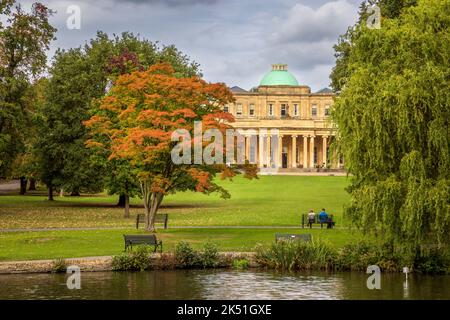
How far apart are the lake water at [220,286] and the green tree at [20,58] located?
2499 centimetres

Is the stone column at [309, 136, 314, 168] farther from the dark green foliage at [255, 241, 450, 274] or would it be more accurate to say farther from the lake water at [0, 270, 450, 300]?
the lake water at [0, 270, 450, 300]

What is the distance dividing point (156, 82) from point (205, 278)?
13280mm

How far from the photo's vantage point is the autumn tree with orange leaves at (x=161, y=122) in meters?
34.4

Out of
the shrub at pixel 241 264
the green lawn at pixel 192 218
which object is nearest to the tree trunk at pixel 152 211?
the green lawn at pixel 192 218

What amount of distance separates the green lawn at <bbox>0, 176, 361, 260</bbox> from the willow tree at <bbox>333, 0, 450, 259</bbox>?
138 inches

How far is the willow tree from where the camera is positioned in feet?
82.7

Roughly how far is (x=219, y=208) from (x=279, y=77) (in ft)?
259

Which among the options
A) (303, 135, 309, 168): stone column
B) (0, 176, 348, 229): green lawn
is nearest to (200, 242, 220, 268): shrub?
(0, 176, 348, 229): green lawn

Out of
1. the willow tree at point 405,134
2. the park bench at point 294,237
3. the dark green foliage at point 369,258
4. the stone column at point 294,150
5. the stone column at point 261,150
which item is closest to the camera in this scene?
the willow tree at point 405,134

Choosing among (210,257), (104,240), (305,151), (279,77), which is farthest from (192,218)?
(279,77)

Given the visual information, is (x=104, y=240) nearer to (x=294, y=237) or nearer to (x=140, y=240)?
(x=140, y=240)

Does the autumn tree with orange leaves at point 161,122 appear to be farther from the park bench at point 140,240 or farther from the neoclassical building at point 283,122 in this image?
the neoclassical building at point 283,122

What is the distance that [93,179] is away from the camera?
5797 centimetres
